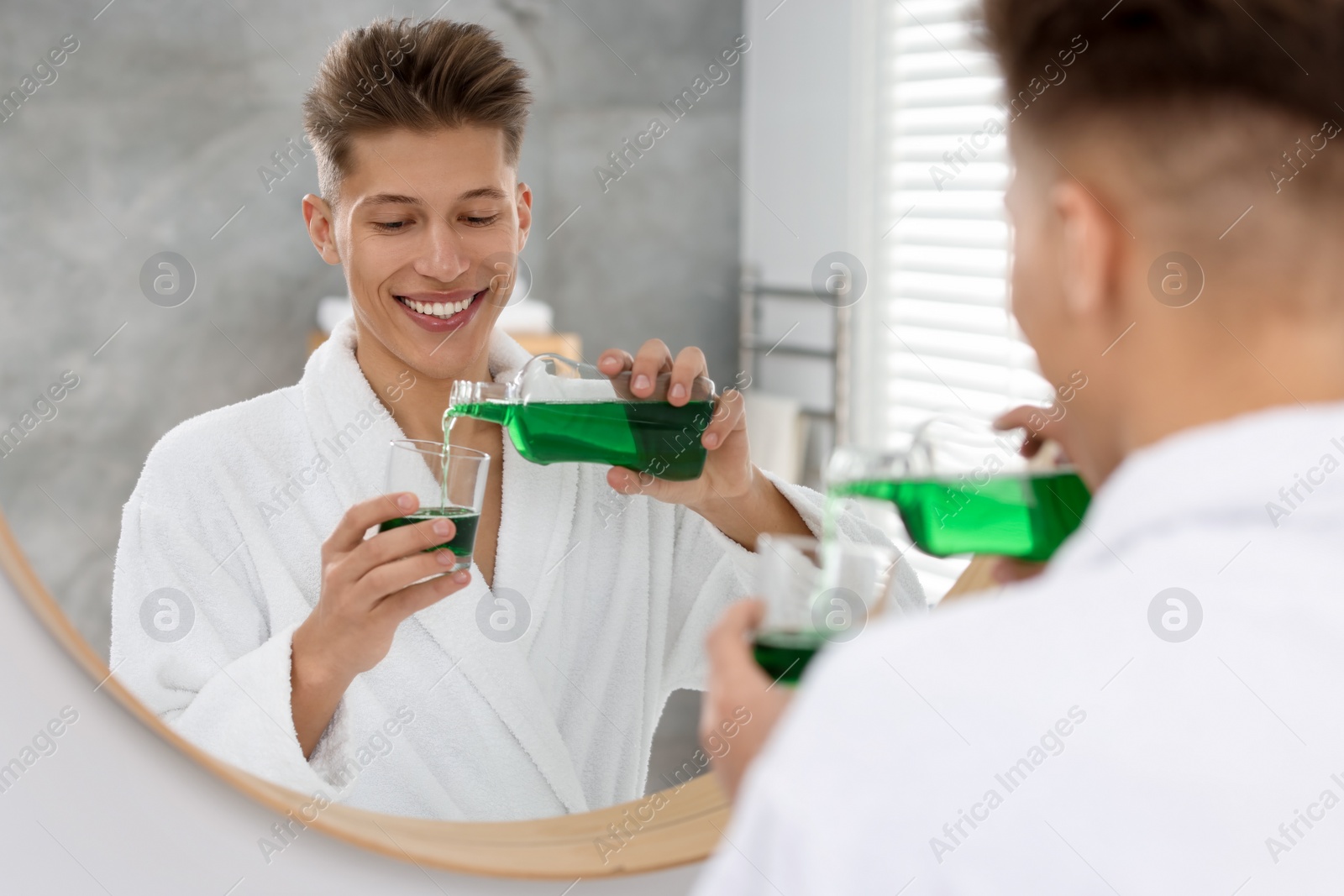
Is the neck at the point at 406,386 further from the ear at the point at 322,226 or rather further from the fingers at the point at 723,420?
the fingers at the point at 723,420

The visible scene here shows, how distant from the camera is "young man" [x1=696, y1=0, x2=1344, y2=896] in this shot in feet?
0.86

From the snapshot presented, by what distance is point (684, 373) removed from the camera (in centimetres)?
58

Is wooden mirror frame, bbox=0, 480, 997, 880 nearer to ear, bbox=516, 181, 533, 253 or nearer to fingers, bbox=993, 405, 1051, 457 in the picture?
fingers, bbox=993, 405, 1051, 457

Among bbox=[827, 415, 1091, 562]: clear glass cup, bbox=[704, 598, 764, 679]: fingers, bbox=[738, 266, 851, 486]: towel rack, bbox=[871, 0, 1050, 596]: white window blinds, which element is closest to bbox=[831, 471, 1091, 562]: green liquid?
bbox=[827, 415, 1091, 562]: clear glass cup

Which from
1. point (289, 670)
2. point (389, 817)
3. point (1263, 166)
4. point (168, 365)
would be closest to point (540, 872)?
point (389, 817)

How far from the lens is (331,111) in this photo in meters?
0.64

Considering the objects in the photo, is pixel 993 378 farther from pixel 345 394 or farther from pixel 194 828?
pixel 194 828

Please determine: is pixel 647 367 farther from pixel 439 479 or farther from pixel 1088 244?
pixel 1088 244

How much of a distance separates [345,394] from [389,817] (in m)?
0.27

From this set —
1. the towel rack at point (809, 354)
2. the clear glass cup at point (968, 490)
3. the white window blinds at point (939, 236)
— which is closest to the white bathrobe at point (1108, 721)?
the clear glass cup at point (968, 490)

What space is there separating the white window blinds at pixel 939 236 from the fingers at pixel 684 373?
62cm

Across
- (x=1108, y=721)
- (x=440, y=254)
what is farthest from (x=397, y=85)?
(x=1108, y=721)

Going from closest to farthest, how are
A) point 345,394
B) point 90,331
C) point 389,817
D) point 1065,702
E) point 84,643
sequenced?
1. point 1065,702
2. point 84,643
3. point 389,817
4. point 345,394
5. point 90,331

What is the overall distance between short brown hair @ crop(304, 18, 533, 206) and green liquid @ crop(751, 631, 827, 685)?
402mm
